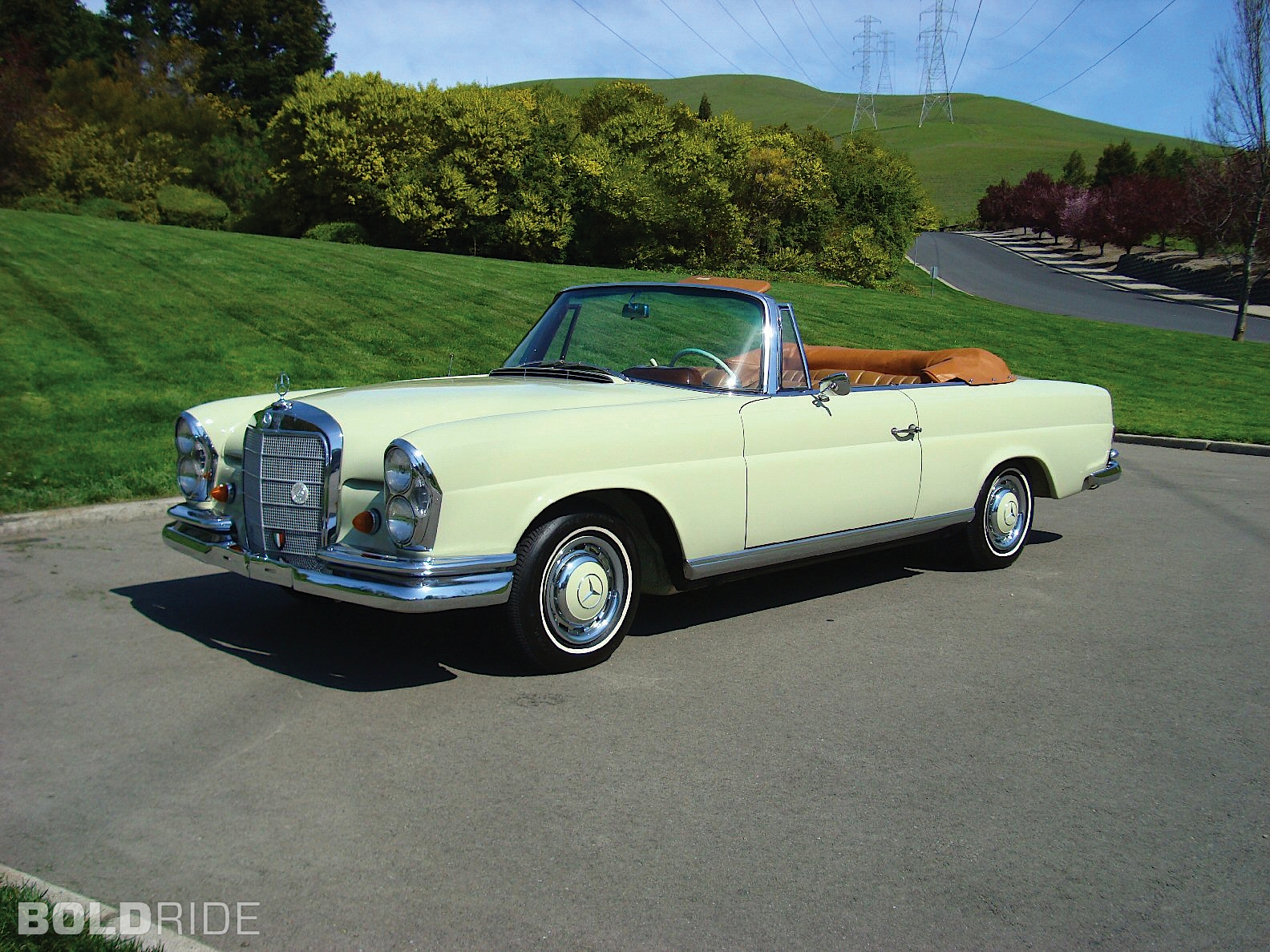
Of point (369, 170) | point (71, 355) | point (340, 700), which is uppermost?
point (369, 170)

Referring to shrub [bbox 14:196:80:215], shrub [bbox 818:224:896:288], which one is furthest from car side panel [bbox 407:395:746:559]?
shrub [bbox 818:224:896:288]

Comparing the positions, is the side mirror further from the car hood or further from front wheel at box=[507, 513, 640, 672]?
front wheel at box=[507, 513, 640, 672]

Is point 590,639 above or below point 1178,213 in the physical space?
below

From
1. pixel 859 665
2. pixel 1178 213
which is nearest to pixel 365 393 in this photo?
pixel 859 665

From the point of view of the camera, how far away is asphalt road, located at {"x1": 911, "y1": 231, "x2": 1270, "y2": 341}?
3353cm

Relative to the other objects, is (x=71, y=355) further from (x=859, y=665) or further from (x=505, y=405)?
(x=859, y=665)

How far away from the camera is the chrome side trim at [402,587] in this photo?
4.03m

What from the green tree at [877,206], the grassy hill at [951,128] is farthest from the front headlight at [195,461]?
the grassy hill at [951,128]

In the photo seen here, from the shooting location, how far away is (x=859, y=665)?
4.85 metres

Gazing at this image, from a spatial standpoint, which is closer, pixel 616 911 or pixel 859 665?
pixel 616 911

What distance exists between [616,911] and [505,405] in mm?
2495

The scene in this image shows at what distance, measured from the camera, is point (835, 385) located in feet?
18.0

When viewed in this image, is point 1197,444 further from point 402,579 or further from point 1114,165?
point 1114,165

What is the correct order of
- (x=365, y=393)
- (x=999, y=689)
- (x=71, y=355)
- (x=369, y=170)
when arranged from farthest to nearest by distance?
1. (x=369, y=170)
2. (x=71, y=355)
3. (x=365, y=393)
4. (x=999, y=689)
